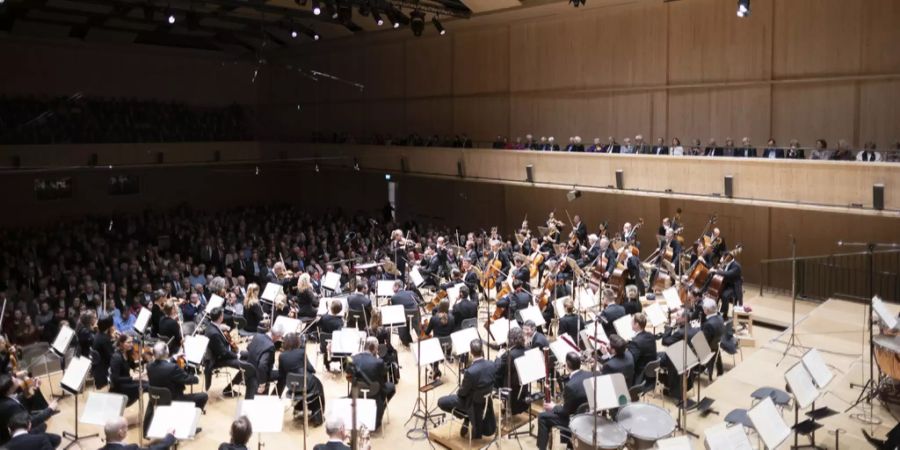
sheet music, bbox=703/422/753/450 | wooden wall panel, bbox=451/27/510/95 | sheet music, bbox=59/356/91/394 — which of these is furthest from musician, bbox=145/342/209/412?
wooden wall panel, bbox=451/27/510/95

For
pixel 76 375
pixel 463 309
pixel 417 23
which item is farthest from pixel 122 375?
pixel 417 23

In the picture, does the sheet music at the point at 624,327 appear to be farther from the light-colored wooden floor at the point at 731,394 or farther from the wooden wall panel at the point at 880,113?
the wooden wall panel at the point at 880,113

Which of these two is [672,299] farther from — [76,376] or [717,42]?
[717,42]

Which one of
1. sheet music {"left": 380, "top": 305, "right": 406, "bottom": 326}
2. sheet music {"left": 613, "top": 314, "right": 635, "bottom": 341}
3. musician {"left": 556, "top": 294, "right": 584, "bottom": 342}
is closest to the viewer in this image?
sheet music {"left": 613, "top": 314, "right": 635, "bottom": 341}

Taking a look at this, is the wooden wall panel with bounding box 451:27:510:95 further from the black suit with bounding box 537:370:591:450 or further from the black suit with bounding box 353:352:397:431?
the black suit with bounding box 537:370:591:450

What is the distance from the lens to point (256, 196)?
103ft

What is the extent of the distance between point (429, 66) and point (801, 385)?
66.1ft

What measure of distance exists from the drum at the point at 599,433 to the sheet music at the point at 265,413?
2.98m

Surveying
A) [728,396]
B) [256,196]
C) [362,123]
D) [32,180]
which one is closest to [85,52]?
[32,180]

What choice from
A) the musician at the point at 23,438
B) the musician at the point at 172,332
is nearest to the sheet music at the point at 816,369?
the musician at the point at 23,438

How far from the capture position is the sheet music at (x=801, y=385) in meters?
6.72

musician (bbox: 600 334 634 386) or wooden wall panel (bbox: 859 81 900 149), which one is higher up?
wooden wall panel (bbox: 859 81 900 149)

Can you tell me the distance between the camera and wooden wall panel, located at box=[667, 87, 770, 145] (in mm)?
16750

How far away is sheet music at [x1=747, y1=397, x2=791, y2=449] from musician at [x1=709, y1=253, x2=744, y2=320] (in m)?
6.46
